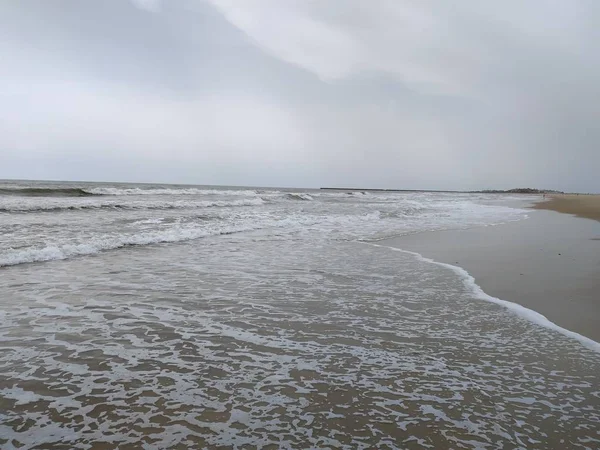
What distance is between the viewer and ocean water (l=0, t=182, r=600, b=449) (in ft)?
7.63

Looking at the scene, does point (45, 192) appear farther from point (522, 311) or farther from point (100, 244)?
point (522, 311)

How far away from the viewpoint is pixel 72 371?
3057mm

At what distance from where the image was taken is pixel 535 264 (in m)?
7.77

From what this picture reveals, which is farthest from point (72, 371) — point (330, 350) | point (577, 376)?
point (577, 376)

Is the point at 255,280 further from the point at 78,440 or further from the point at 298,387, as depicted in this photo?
the point at 78,440

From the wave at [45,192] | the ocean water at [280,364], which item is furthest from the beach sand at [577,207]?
the wave at [45,192]

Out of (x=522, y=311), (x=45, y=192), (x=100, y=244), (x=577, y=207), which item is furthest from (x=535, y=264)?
(x=45, y=192)

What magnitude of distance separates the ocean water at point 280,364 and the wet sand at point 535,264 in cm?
50

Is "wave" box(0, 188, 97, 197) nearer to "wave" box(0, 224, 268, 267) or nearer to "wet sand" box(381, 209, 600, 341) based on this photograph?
"wave" box(0, 224, 268, 267)

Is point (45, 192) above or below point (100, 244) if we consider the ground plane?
above

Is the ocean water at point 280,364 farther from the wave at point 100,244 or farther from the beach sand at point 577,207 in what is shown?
the beach sand at point 577,207

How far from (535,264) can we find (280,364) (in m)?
6.69

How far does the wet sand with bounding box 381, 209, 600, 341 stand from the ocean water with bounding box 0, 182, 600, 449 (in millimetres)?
502

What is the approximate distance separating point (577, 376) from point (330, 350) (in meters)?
1.99
